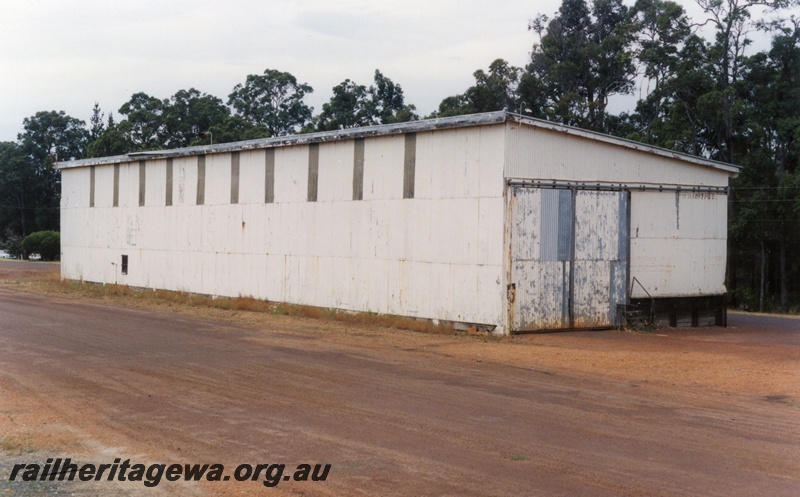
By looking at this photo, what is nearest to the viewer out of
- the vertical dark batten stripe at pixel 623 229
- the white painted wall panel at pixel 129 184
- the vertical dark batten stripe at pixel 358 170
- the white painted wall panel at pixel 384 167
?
the vertical dark batten stripe at pixel 623 229

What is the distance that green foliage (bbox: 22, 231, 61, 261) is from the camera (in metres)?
65.2

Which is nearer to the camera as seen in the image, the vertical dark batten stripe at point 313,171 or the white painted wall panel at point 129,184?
the vertical dark batten stripe at point 313,171

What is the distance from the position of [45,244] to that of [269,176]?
45.1 meters

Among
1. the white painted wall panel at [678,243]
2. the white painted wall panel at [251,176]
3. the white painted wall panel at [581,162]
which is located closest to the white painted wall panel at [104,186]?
the white painted wall panel at [251,176]

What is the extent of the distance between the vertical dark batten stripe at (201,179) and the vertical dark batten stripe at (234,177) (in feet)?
6.02

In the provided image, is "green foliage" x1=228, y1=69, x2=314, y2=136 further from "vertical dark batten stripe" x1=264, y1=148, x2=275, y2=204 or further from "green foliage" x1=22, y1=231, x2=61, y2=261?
→ "vertical dark batten stripe" x1=264, y1=148, x2=275, y2=204

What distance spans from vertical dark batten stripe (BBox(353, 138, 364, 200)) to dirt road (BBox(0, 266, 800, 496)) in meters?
6.13

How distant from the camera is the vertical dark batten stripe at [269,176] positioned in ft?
88.7

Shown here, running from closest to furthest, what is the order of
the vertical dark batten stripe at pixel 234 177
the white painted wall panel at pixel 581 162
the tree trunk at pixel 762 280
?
the white painted wall panel at pixel 581 162 < the vertical dark batten stripe at pixel 234 177 < the tree trunk at pixel 762 280

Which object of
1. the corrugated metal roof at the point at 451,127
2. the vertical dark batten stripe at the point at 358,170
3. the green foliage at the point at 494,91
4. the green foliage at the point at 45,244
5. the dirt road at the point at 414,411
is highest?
the green foliage at the point at 494,91

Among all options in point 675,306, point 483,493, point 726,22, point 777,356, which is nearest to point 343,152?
point 675,306

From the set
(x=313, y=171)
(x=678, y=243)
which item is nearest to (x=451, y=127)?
(x=313, y=171)

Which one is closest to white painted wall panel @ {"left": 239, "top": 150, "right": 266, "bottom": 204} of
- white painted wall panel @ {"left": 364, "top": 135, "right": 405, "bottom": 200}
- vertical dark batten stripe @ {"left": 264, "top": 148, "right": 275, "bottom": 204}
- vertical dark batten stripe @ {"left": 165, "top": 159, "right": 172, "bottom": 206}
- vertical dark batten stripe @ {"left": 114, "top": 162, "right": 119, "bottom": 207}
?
vertical dark batten stripe @ {"left": 264, "top": 148, "right": 275, "bottom": 204}

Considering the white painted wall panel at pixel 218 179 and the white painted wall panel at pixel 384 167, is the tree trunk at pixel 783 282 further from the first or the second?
the white painted wall panel at pixel 218 179
